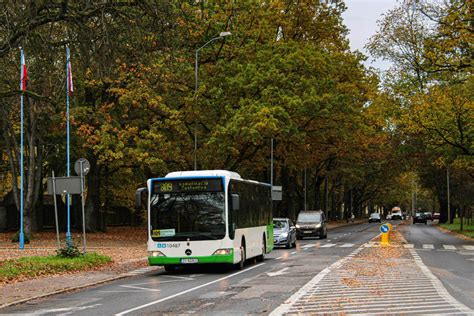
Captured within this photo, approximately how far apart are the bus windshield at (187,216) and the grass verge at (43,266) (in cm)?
270

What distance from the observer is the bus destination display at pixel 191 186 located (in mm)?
20844

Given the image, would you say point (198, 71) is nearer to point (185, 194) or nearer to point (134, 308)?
point (185, 194)

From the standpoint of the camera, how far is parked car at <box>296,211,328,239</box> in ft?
147

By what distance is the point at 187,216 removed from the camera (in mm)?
20656

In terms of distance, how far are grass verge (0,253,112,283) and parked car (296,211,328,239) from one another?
22.9 metres

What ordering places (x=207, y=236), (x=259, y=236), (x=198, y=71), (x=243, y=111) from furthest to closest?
(x=198, y=71)
(x=243, y=111)
(x=259, y=236)
(x=207, y=236)

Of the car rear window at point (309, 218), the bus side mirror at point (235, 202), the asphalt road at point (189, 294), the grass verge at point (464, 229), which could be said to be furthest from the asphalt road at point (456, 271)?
the grass verge at point (464, 229)

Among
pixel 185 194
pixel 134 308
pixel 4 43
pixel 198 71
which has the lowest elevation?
pixel 134 308

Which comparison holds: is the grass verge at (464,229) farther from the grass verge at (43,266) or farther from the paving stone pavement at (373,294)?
the grass verge at (43,266)

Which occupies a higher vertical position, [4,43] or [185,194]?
[4,43]

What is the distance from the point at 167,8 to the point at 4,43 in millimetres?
3793

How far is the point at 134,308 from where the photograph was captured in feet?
41.0

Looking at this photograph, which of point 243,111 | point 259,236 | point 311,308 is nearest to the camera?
point 311,308

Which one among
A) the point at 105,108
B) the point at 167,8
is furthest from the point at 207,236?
the point at 105,108
